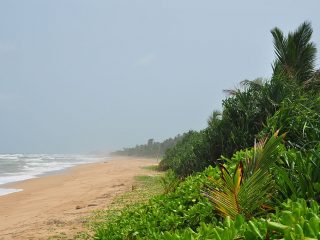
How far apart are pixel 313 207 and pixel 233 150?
6815 millimetres

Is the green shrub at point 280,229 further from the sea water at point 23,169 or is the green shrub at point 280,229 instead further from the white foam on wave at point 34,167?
the white foam on wave at point 34,167

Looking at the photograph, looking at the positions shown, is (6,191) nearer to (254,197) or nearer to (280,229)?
(254,197)

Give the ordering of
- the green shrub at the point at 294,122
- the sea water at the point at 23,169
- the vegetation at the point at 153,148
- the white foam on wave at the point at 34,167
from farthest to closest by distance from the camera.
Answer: the vegetation at the point at 153,148 < the white foam on wave at the point at 34,167 < the sea water at the point at 23,169 < the green shrub at the point at 294,122

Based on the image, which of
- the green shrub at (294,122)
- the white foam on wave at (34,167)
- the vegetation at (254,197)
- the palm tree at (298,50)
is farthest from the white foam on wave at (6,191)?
the green shrub at (294,122)

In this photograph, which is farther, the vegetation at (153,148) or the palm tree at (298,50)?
the vegetation at (153,148)

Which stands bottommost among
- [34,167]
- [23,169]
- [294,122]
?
[23,169]

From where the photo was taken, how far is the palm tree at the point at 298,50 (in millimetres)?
14070

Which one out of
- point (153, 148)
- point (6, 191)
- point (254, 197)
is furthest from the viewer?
point (153, 148)

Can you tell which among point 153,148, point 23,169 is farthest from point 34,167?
point 153,148

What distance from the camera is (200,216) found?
3934 millimetres

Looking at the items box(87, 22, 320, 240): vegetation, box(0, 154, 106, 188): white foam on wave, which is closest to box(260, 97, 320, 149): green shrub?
box(87, 22, 320, 240): vegetation

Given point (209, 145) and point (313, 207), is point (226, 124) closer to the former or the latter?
point (209, 145)

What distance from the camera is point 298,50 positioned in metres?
14.4

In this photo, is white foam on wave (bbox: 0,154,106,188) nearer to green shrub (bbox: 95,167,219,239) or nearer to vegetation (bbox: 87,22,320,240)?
green shrub (bbox: 95,167,219,239)
